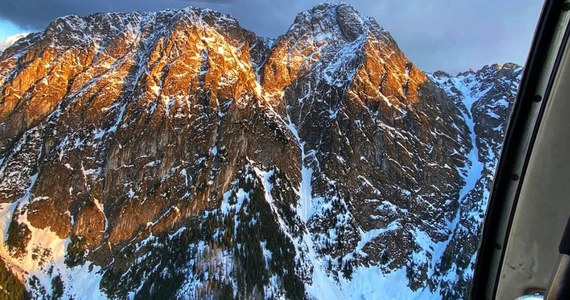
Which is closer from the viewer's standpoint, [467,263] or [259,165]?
[467,263]

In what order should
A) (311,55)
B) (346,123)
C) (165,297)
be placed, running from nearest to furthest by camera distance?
(165,297) → (346,123) → (311,55)

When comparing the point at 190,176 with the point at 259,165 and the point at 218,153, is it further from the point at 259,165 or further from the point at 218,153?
the point at 259,165

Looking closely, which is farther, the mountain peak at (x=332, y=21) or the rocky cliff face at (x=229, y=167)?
the mountain peak at (x=332, y=21)

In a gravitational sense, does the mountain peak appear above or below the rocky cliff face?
above

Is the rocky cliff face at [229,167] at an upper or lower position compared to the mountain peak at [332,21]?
lower

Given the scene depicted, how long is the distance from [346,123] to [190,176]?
141 ft

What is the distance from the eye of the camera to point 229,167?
403 feet

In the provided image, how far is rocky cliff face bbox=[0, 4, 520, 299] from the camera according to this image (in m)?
111

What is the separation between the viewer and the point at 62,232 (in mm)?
119062

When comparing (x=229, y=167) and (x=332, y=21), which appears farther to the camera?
(x=332, y=21)

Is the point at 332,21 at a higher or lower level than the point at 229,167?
higher

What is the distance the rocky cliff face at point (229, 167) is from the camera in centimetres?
11081

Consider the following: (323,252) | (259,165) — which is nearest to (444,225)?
(323,252)

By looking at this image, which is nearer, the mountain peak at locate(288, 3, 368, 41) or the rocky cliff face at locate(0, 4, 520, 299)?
the rocky cliff face at locate(0, 4, 520, 299)
